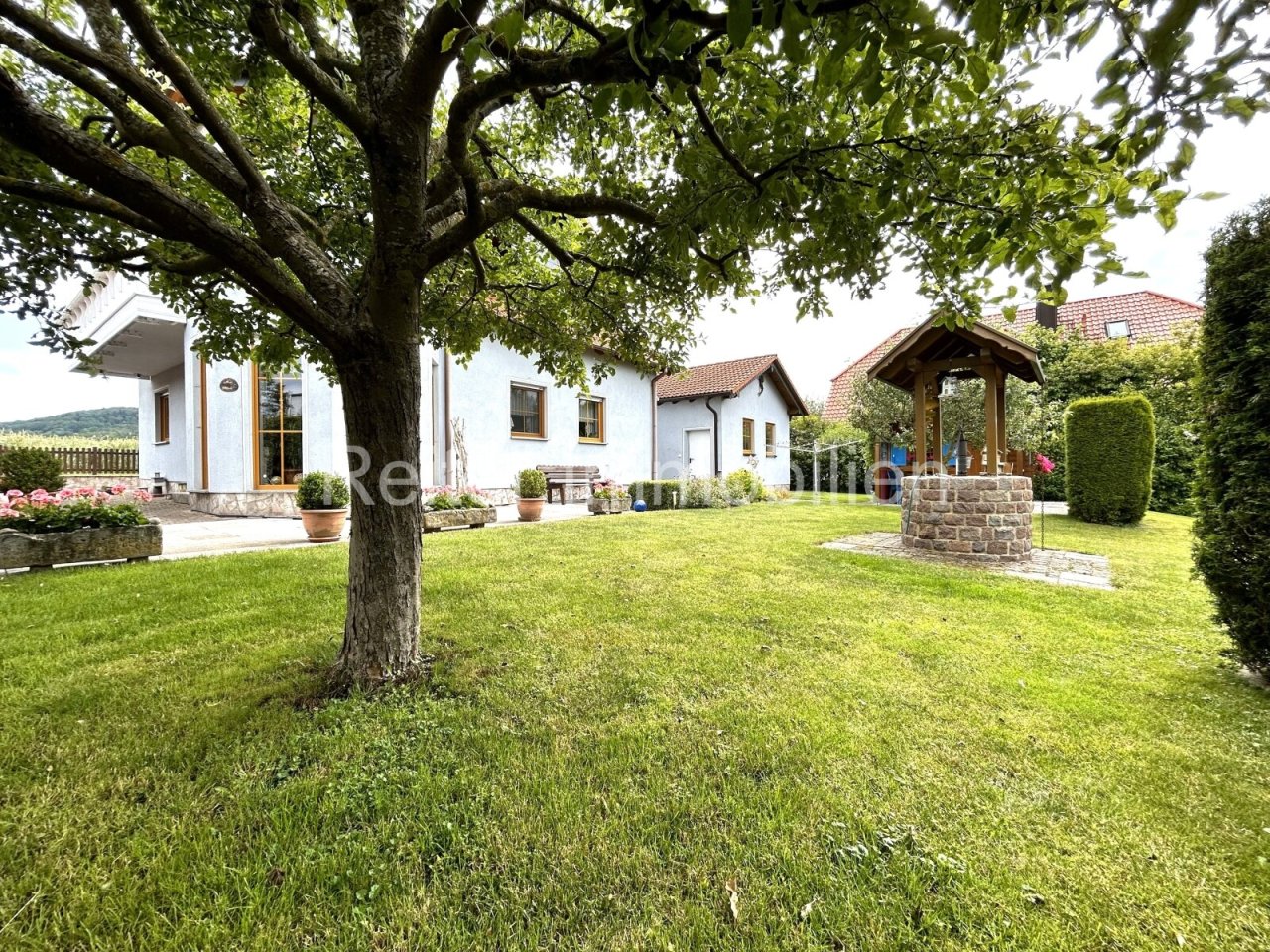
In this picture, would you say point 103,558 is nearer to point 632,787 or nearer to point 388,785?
point 388,785

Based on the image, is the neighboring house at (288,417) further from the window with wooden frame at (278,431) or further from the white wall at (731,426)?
the white wall at (731,426)

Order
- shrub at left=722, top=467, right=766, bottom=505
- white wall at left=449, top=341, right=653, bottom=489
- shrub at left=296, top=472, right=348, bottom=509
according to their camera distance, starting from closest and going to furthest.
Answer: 1. shrub at left=296, top=472, right=348, bottom=509
2. white wall at left=449, top=341, right=653, bottom=489
3. shrub at left=722, top=467, right=766, bottom=505

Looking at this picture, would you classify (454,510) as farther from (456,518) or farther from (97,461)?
(97,461)

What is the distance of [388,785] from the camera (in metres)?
1.99

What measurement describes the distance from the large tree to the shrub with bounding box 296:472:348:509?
13.5ft

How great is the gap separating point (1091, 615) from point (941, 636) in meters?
1.66

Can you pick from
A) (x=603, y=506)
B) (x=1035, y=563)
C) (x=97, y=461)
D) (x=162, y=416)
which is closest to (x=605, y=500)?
(x=603, y=506)

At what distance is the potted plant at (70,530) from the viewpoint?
512 cm

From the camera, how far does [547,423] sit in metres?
13.7

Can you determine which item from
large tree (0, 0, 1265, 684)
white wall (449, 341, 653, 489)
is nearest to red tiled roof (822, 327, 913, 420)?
white wall (449, 341, 653, 489)

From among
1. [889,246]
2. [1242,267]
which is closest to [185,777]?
[889,246]

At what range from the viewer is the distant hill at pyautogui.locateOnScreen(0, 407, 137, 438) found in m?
23.7

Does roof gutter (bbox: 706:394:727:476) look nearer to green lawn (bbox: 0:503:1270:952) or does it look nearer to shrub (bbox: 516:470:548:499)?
shrub (bbox: 516:470:548:499)

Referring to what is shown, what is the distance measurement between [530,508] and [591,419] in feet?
18.3
